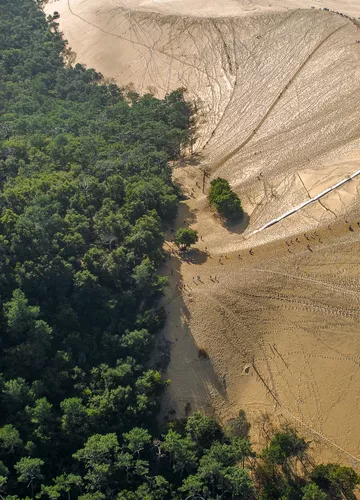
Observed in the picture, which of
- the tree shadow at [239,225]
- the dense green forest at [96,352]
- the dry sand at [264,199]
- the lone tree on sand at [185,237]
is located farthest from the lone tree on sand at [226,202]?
the lone tree on sand at [185,237]

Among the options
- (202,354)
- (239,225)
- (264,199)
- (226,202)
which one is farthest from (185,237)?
(202,354)

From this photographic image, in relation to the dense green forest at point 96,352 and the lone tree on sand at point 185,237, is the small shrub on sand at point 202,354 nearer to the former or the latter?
the dense green forest at point 96,352

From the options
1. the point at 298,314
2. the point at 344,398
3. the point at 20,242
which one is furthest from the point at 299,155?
the point at 20,242

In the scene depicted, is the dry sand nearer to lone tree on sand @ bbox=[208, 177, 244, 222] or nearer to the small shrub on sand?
the small shrub on sand

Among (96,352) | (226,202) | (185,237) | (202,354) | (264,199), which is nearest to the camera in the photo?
(96,352)

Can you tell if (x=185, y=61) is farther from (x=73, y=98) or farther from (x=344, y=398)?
(x=344, y=398)

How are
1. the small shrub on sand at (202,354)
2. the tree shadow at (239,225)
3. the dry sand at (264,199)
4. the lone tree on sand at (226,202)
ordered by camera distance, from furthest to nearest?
1. the lone tree on sand at (226,202)
2. the tree shadow at (239,225)
3. the small shrub on sand at (202,354)
4. the dry sand at (264,199)

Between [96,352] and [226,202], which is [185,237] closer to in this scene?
[226,202]
